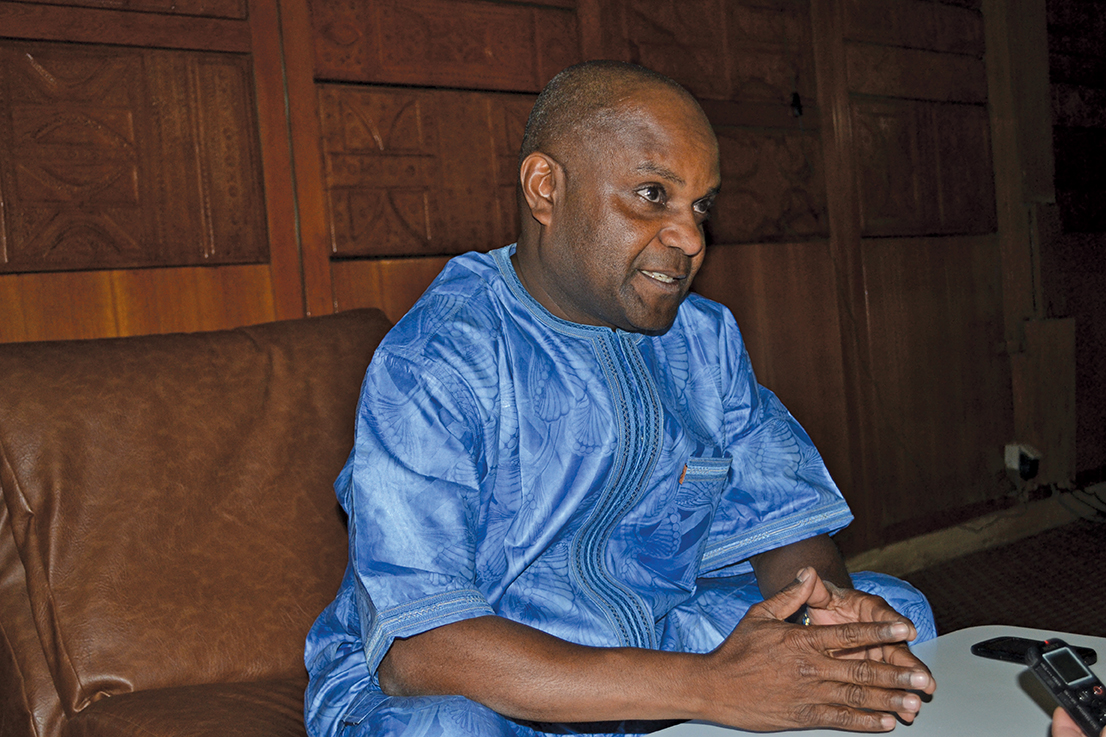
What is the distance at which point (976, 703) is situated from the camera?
1.05 metres

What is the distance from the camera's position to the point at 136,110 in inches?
85.4

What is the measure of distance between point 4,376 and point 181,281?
31.9 inches

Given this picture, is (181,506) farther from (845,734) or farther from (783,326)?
(783,326)

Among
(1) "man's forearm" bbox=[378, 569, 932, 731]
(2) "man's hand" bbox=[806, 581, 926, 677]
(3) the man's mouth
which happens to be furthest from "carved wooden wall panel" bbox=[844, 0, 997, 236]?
(1) "man's forearm" bbox=[378, 569, 932, 731]

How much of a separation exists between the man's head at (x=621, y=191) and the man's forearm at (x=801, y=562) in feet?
1.32

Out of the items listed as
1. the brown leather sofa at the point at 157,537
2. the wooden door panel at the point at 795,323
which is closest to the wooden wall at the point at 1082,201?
the wooden door panel at the point at 795,323

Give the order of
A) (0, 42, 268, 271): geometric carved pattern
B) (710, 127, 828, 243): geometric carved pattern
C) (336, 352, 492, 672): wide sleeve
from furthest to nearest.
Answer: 1. (710, 127, 828, 243): geometric carved pattern
2. (0, 42, 268, 271): geometric carved pattern
3. (336, 352, 492, 672): wide sleeve

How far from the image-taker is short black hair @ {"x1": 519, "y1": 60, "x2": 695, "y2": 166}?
1.38m

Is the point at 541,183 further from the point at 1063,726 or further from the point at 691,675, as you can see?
the point at 1063,726

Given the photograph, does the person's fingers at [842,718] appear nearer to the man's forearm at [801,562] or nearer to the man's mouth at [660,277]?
the man's forearm at [801,562]

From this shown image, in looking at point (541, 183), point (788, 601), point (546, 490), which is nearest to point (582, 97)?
point (541, 183)

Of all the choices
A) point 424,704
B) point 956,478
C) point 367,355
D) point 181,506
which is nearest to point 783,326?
point 956,478

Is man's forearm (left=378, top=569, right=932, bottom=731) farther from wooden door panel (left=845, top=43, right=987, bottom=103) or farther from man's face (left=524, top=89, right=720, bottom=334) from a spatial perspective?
wooden door panel (left=845, top=43, right=987, bottom=103)

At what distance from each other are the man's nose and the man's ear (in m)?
0.17
